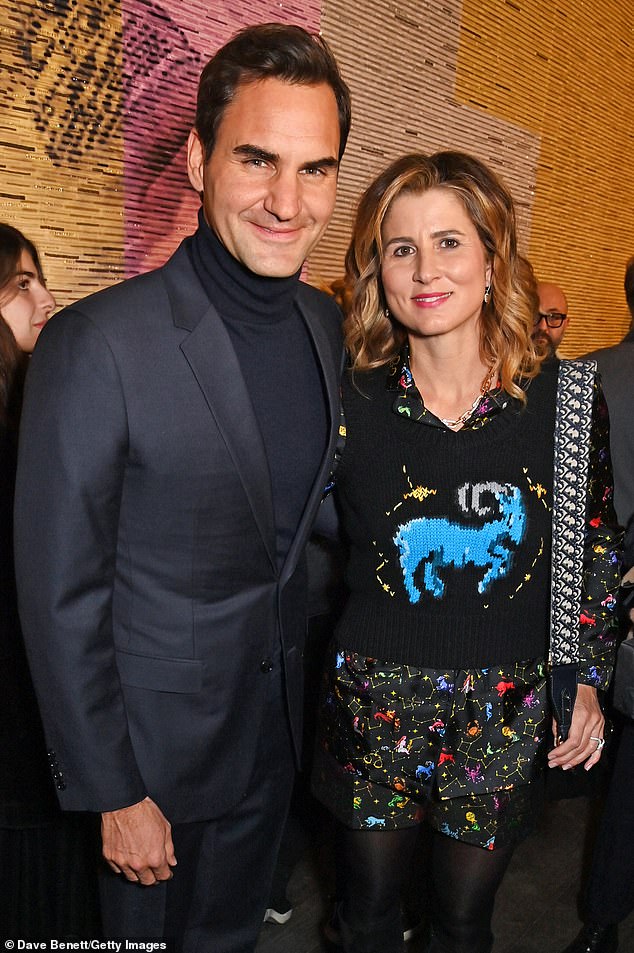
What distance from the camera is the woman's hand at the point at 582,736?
1.50 m

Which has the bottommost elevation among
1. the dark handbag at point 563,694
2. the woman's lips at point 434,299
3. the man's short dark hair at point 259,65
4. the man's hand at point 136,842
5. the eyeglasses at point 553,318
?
→ the man's hand at point 136,842

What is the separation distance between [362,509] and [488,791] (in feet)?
1.75

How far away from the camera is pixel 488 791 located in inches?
56.7

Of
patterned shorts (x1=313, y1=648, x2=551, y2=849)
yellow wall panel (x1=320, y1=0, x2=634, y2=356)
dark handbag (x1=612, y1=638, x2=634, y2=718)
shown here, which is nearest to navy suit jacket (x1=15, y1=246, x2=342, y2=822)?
patterned shorts (x1=313, y1=648, x2=551, y2=849)

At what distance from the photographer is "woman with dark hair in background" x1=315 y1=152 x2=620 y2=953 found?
1442 mm

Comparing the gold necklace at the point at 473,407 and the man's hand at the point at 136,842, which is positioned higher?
the gold necklace at the point at 473,407

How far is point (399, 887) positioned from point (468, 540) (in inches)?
26.8

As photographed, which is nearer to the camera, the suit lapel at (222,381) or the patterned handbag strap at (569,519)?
the suit lapel at (222,381)

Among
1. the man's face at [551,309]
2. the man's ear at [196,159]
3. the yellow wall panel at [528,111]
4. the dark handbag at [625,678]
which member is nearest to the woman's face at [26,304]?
the man's ear at [196,159]

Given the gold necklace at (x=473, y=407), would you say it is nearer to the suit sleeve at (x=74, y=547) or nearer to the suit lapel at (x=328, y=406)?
the suit lapel at (x=328, y=406)

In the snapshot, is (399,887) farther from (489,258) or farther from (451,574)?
(489,258)

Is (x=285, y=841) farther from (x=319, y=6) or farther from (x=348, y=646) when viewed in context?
(x=319, y=6)

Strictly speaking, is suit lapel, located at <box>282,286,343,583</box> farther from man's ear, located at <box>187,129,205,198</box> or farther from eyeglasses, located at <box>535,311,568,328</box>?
eyeglasses, located at <box>535,311,568,328</box>

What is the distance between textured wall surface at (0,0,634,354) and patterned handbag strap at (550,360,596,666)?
105 cm
